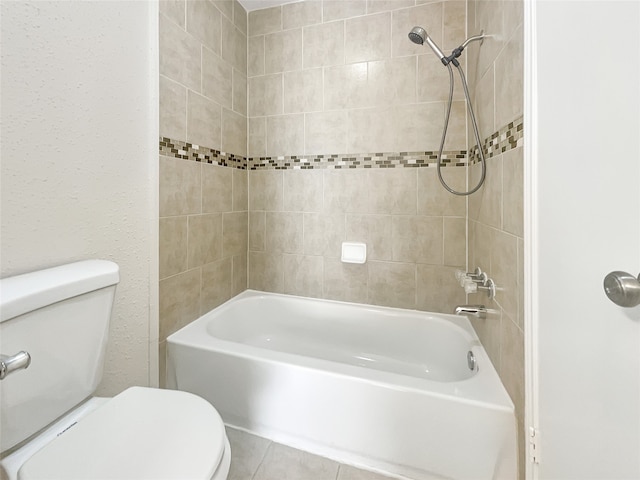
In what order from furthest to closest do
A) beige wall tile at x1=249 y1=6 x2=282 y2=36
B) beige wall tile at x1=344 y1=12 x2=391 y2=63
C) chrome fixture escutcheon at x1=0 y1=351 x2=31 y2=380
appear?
1. beige wall tile at x1=249 y1=6 x2=282 y2=36
2. beige wall tile at x1=344 y1=12 x2=391 y2=63
3. chrome fixture escutcheon at x1=0 y1=351 x2=31 y2=380

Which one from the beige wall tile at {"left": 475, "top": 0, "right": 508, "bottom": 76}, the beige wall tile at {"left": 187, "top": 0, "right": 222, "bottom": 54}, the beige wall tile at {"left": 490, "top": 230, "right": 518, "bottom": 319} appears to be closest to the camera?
the beige wall tile at {"left": 490, "top": 230, "right": 518, "bottom": 319}

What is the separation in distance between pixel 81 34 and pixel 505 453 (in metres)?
2.09

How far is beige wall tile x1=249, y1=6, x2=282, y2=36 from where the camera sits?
6.33ft

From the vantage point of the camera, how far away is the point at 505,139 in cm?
107

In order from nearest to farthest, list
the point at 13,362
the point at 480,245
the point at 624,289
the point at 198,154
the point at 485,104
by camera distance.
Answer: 1. the point at 624,289
2. the point at 13,362
3. the point at 485,104
4. the point at 480,245
5. the point at 198,154

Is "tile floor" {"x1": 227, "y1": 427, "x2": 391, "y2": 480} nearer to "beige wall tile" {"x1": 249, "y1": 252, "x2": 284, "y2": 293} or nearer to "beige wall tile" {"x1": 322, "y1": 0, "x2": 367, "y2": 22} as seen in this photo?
"beige wall tile" {"x1": 249, "y1": 252, "x2": 284, "y2": 293}

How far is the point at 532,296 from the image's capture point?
2.90 feet

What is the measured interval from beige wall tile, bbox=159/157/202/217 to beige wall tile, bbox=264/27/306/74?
932 mm

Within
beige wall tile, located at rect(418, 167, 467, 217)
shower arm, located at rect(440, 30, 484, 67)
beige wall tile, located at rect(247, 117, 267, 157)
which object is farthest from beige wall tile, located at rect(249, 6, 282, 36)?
beige wall tile, located at rect(418, 167, 467, 217)

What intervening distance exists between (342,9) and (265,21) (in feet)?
1.78

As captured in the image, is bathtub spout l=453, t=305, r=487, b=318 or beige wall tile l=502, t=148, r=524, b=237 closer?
beige wall tile l=502, t=148, r=524, b=237

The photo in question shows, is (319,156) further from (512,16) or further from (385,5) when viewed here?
(512,16)

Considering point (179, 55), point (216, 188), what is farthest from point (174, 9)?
point (216, 188)

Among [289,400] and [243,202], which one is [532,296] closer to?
[289,400]
